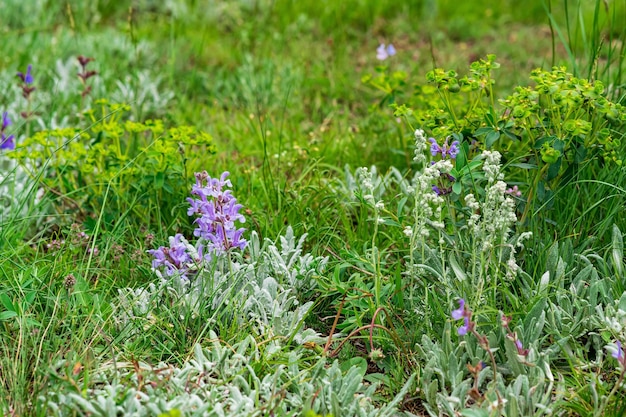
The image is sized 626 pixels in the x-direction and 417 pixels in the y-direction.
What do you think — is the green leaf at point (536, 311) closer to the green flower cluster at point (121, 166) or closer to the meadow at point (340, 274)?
the meadow at point (340, 274)

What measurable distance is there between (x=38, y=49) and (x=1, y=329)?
3.28 metres

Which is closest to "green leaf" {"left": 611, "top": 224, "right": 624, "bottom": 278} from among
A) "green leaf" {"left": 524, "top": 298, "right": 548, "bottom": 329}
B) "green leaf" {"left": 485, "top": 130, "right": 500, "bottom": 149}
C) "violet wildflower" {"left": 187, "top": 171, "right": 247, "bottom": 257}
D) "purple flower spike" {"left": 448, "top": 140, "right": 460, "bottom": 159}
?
"green leaf" {"left": 524, "top": 298, "right": 548, "bottom": 329}

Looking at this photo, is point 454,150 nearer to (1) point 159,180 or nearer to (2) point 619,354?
(2) point 619,354

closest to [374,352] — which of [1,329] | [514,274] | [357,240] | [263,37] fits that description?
[514,274]

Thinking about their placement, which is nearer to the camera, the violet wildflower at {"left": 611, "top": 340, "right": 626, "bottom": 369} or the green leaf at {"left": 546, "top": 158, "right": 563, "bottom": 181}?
the violet wildflower at {"left": 611, "top": 340, "right": 626, "bottom": 369}

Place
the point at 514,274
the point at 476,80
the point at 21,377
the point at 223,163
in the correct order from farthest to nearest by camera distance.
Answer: the point at 223,163 → the point at 476,80 → the point at 514,274 → the point at 21,377

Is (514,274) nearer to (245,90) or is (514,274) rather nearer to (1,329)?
(1,329)

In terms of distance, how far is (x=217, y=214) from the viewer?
2.79m

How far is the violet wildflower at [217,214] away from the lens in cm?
277

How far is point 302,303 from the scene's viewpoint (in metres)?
2.95

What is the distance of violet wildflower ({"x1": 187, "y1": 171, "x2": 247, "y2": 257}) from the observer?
9.07 ft

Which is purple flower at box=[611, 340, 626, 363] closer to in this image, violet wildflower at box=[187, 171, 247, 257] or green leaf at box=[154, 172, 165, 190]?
violet wildflower at box=[187, 171, 247, 257]

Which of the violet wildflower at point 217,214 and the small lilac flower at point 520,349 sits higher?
the violet wildflower at point 217,214

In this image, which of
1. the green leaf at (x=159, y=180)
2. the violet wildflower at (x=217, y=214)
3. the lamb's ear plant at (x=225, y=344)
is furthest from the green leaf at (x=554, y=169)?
the green leaf at (x=159, y=180)
